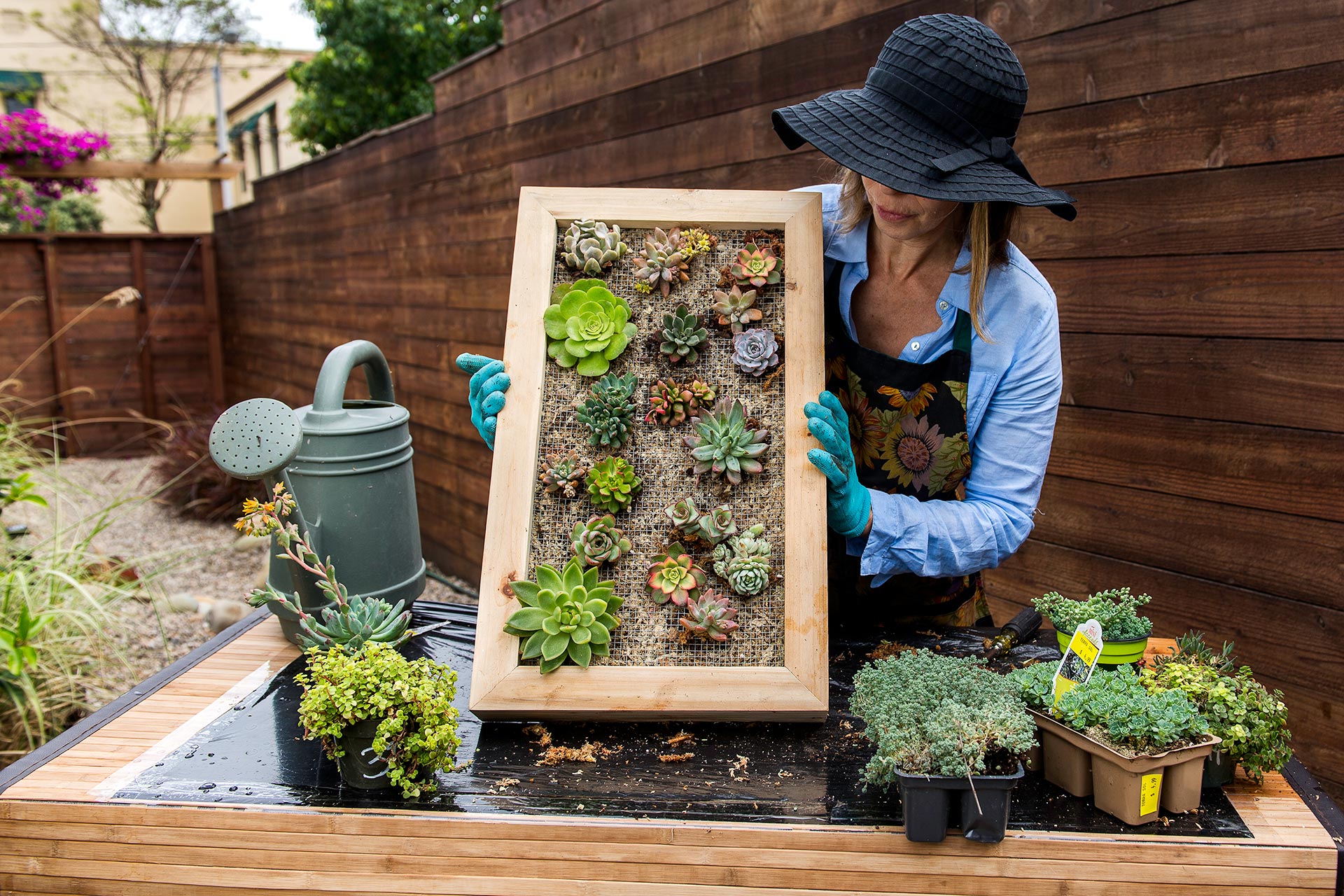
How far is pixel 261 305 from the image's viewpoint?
7.78 meters

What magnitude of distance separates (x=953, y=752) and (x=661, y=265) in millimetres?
870

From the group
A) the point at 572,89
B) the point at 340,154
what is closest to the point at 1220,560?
the point at 572,89

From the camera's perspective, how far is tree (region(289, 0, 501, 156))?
7629 millimetres

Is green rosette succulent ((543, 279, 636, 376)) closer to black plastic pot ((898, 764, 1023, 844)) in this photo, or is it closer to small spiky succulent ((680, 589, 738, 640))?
small spiky succulent ((680, 589, 738, 640))

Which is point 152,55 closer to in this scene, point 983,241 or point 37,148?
point 37,148

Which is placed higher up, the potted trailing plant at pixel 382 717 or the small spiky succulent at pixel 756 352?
the small spiky succulent at pixel 756 352

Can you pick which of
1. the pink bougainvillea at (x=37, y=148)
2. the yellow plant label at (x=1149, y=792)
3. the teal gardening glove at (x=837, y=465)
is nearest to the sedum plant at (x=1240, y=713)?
the yellow plant label at (x=1149, y=792)

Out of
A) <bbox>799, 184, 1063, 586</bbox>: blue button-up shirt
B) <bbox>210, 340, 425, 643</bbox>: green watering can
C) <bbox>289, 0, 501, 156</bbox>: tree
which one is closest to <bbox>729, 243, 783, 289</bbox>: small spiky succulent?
<bbox>799, 184, 1063, 586</bbox>: blue button-up shirt

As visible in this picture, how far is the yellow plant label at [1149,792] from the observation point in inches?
42.9

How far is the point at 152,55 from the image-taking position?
40.6 ft

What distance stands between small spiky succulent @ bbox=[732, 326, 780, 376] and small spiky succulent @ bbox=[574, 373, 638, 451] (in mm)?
180

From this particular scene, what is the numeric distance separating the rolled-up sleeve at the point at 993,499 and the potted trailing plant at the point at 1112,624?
0.54 ft

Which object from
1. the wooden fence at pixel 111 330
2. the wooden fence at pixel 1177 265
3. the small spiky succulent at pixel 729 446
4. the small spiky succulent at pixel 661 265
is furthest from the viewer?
the wooden fence at pixel 111 330

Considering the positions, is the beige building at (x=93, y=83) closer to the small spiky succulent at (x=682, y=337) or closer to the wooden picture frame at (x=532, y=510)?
the wooden picture frame at (x=532, y=510)
